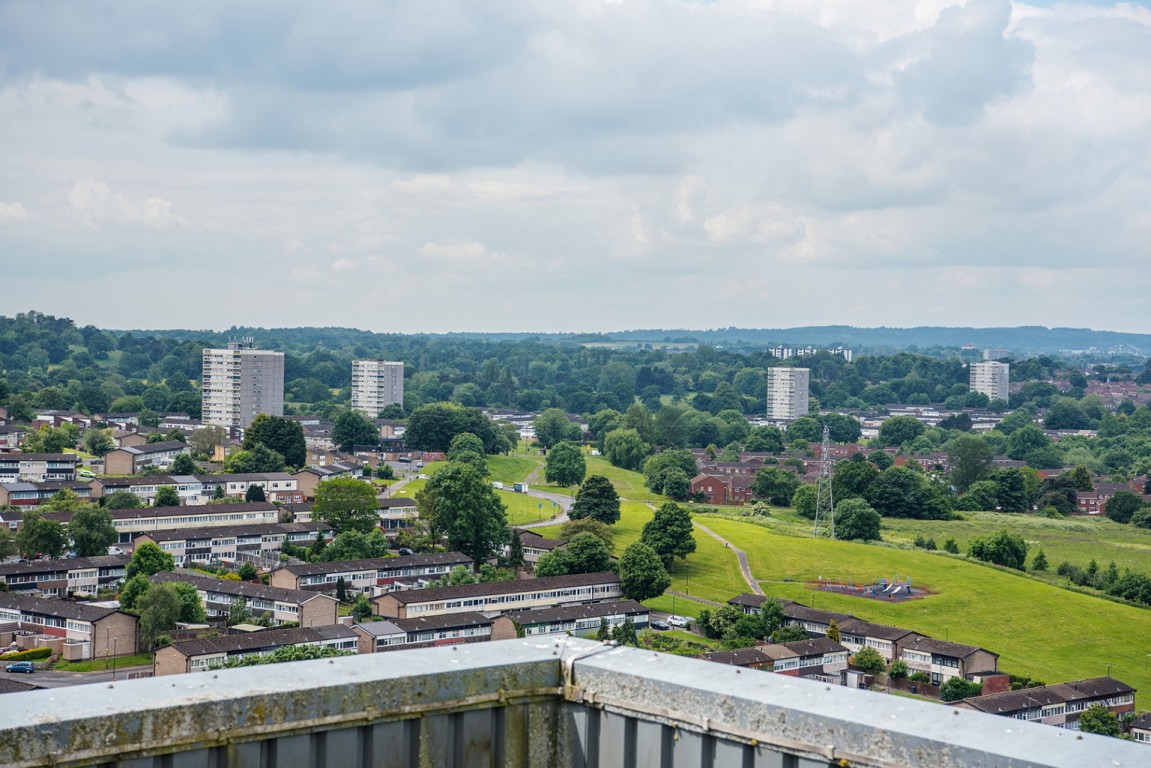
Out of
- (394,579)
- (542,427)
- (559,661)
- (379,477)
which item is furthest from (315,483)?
(559,661)

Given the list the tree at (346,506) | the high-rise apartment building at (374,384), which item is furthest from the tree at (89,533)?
the high-rise apartment building at (374,384)

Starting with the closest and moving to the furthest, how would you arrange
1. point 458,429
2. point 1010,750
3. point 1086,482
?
point 1010,750 < point 1086,482 < point 458,429

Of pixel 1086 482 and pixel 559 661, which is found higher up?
pixel 559 661

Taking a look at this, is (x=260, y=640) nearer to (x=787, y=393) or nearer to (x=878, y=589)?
(x=878, y=589)

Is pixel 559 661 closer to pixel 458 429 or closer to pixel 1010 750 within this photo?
pixel 1010 750

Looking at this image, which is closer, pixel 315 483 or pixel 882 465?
pixel 315 483

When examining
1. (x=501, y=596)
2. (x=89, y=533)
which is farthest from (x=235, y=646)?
(x=89, y=533)

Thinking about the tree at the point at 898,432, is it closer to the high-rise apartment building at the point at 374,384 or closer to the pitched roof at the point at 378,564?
the high-rise apartment building at the point at 374,384
